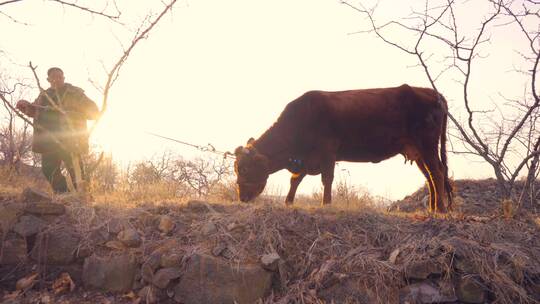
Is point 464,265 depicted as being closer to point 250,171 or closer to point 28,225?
point 250,171

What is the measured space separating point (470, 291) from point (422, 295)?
1.54ft

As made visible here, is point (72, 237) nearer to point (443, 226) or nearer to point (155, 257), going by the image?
point (155, 257)

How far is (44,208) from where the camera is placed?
5.40 metres

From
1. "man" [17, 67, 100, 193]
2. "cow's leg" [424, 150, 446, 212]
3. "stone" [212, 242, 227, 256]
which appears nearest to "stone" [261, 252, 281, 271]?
"stone" [212, 242, 227, 256]

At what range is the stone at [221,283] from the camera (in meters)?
4.49

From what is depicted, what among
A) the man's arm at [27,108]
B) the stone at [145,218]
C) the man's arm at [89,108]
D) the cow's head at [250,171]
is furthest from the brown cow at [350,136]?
the man's arm at [27,108]

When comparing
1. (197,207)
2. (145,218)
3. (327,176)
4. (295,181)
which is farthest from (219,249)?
(295,181)

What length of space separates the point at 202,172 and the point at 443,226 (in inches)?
351

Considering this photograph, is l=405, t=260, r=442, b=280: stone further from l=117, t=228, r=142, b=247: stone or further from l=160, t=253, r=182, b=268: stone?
l=117, t=228, r=142, b=247: stone

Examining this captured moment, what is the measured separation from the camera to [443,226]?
5.15m

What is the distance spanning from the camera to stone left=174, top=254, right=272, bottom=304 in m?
4.49

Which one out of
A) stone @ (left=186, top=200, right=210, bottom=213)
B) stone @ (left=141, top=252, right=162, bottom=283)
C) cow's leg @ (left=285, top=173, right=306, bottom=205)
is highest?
cow's leg @ (left=285, top=173, right=306, bottom=205)

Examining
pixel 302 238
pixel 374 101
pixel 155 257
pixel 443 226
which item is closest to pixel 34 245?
pixel 155 257

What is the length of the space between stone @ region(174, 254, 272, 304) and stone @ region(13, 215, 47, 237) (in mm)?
1876
